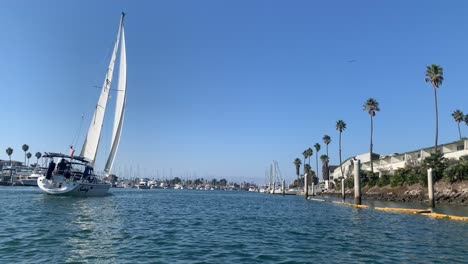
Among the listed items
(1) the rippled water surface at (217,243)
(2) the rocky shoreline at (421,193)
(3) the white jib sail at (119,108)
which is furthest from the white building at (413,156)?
(3) the white jib sail at (119,108)

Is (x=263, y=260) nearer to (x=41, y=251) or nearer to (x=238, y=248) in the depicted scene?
(x=238, y=248)

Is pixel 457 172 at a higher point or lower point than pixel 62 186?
higher

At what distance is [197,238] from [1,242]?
9.73m

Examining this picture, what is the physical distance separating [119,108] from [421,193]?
2216 inches

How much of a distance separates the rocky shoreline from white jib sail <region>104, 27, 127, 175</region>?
176 feet

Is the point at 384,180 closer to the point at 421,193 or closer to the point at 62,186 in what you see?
the point at 421,193

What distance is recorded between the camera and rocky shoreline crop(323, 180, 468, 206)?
64.3 meters

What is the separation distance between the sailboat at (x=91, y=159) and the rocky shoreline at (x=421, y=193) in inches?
2141

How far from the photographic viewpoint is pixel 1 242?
19516 millimetres

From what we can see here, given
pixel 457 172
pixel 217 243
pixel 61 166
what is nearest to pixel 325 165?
pixel 457 172

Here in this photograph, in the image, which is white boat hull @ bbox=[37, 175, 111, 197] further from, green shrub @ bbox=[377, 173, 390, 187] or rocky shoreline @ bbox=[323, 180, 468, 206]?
green shrub @ bbox=[377, 173, 390, 187]

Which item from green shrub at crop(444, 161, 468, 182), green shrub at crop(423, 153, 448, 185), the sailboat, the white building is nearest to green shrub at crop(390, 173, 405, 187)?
the white building

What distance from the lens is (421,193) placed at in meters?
74.2

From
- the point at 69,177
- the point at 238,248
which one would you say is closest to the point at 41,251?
the point at 238,248
